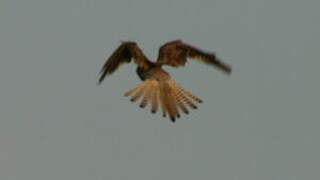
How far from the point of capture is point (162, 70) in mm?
20203

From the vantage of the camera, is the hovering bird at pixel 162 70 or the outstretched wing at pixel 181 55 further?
the outstretched wing at pixel 181 55

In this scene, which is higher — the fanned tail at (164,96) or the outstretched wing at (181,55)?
the outstretched wing at (181,55)

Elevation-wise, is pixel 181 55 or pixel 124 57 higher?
pixel 181 55

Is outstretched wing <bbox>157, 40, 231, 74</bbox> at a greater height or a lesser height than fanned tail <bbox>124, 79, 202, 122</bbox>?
greater

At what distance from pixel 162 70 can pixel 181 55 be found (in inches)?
51.0

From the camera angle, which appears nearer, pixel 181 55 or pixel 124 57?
pixel 124 57

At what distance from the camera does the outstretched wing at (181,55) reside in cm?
2077

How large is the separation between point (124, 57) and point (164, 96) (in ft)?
6.60

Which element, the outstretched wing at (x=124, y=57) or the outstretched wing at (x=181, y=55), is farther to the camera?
the outstretched wing at (x=181, y=55)

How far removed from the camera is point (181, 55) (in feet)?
69.9

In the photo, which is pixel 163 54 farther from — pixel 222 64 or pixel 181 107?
pixel 181 107

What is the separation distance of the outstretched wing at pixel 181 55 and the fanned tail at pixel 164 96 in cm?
123

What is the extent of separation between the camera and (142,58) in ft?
66.8

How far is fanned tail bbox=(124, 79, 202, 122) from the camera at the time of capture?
1842 cm
